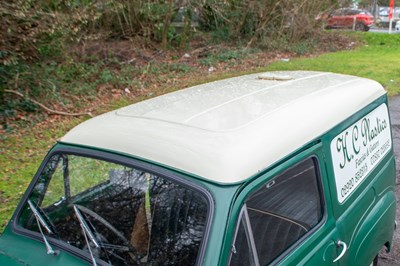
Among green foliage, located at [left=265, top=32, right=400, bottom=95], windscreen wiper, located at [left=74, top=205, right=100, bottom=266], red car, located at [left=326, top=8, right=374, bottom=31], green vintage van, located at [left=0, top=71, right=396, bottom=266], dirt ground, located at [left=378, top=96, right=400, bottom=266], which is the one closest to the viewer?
green vintage van, located at [left=0, top=71, right=396, bottom=266]

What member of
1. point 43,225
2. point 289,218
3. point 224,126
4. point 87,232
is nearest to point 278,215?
point 289,218

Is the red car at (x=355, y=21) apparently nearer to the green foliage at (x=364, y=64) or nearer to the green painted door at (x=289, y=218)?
the green foliage at (x=364, y=64)

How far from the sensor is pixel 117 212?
2.26m

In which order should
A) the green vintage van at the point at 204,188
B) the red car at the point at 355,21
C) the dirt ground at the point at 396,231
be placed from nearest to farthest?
the green vintage van at the point at 204,188 < the dirt ground at the point at 396,231 < the red car at the point at 355,21

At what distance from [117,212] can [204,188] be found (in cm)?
60

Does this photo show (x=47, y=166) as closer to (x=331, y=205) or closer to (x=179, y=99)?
(x=179, y=99)

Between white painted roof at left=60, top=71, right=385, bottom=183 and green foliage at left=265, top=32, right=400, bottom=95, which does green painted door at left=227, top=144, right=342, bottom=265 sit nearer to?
white painted roof at left=60, top=71, right=385, bottom=183

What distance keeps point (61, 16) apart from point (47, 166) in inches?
237

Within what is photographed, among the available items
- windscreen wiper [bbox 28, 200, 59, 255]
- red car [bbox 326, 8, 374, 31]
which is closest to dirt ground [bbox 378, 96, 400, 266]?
windscreen wiper [bbox 28, 200, 59, 255]

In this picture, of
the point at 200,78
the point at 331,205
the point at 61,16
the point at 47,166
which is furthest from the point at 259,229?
the point at 200,78

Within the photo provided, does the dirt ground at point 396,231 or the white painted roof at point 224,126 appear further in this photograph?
the dirt ground at point 396,231

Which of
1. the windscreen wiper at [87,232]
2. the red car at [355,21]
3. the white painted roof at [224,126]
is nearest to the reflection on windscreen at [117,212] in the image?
the windscreen wiper at [87,232]

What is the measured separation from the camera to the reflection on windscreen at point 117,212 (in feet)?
6.44

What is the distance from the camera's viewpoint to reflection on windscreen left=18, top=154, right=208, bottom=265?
1962 millimetres
